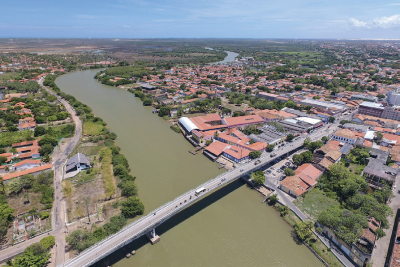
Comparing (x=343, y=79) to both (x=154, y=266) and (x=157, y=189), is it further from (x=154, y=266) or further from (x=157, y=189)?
(x=154, y=266)

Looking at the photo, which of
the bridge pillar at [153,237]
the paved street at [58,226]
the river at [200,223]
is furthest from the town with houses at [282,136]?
the bridge pillar at [153,237]

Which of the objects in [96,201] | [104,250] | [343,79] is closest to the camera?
[104,250]

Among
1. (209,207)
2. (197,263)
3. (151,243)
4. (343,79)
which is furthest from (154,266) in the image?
(343,79)

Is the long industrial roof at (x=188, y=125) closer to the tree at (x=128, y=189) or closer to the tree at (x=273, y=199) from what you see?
the tree at (x=128, y=189)

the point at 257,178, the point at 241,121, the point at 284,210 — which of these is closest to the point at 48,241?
the point at 257,178

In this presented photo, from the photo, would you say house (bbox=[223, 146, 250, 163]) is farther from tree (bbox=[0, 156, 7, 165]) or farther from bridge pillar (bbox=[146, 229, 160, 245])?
tree (bbox=[0, 156, 7, 165])
